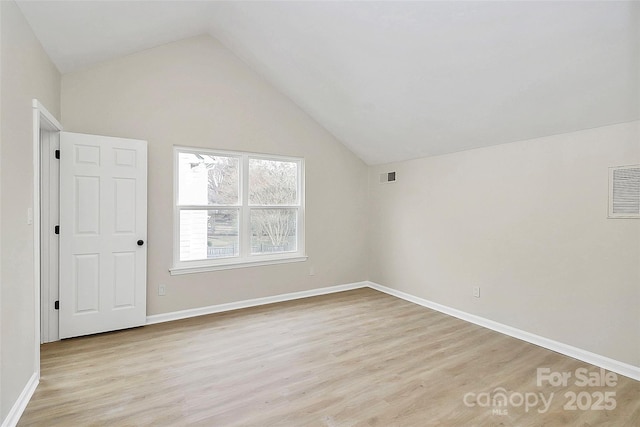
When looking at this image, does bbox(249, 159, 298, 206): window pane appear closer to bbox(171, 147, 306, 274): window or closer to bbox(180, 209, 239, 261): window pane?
bbox(171, 147, 306, 274): window

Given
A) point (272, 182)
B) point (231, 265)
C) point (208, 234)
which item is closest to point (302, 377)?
point (231, 265)

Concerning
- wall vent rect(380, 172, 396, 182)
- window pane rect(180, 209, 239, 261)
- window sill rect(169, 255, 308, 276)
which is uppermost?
wall vent rect(380, 172, 396, 182)

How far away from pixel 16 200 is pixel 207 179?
6.87ft

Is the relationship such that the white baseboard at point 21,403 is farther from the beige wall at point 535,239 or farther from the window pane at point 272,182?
the beige wall at point 535,239

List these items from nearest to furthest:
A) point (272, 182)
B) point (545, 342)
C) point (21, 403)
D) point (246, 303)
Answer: point (21, 403), point (545, 342), point (246, 303), point (272, 182)

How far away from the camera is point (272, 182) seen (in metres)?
4.55

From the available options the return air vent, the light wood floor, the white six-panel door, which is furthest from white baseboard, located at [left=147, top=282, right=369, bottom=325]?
the return air vent

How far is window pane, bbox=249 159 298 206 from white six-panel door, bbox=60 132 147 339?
4.52 ft

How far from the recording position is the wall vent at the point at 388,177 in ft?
15.9

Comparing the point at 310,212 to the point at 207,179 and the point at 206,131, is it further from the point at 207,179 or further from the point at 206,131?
the point at 206,131

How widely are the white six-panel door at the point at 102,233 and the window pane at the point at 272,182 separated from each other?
4.52ft

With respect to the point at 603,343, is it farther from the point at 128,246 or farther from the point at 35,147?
the point at 35,147

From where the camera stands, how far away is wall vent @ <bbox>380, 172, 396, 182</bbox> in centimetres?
484

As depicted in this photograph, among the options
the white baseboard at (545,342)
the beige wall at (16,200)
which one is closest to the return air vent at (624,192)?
the white baseboard at (545,342)
